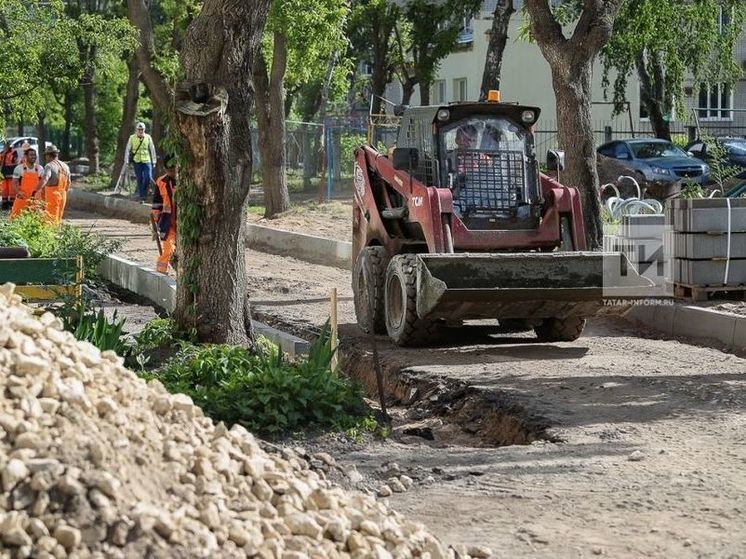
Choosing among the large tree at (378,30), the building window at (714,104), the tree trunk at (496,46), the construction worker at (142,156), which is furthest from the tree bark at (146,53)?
the building window at (714,104)

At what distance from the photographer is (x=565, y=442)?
349 inches

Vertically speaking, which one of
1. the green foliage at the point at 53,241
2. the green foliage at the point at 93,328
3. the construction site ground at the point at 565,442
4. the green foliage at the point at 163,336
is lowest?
the construction site ground at the point at 565,442

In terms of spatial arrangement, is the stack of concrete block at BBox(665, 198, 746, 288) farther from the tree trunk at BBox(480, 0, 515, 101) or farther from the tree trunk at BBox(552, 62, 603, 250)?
the tree trunk at BBox(480, 0, 515, 101)

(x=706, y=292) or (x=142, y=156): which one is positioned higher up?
(x=142, y=156)

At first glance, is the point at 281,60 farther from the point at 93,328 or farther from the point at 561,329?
the point at 93,328

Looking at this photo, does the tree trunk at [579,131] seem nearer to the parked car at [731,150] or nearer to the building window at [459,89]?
the parked car at [731,150]

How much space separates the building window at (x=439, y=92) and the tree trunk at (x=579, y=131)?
122 ft

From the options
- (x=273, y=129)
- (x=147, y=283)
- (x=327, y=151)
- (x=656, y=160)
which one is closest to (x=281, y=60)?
(x=273, y=129)

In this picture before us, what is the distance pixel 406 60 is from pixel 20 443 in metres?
43.5

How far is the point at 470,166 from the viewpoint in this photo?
13578mm

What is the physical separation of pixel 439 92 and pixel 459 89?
1.78 metres

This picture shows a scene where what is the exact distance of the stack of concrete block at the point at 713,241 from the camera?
1488 centimetres

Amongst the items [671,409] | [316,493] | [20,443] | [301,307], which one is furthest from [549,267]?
[20,443]

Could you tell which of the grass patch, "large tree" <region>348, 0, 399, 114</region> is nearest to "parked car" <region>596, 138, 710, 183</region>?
"large tree" <region>348, 0, 399, 114</region>
